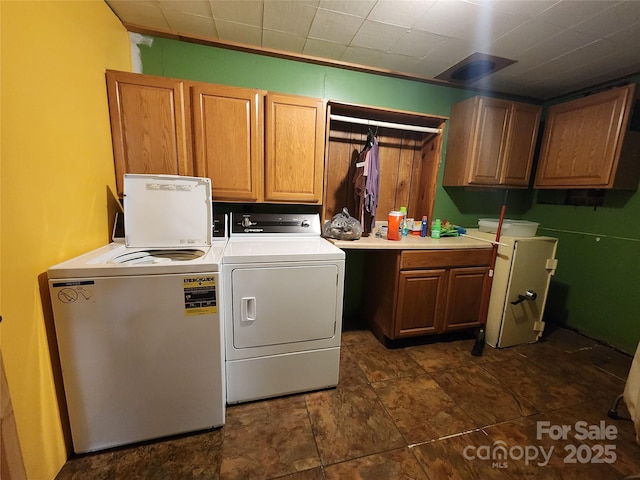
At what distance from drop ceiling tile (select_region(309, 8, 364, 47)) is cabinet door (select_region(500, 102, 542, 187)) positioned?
171 centimetres

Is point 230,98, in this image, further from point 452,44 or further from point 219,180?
point 452,44

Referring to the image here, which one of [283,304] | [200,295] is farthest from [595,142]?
[200,295]

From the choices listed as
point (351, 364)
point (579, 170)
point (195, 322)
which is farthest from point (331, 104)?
point (579, 170)

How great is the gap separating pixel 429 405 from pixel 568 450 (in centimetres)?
69

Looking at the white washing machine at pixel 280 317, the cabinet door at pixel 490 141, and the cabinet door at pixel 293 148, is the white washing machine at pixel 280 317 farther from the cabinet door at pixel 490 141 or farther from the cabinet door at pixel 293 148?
the cabinet door at pixel 490 141

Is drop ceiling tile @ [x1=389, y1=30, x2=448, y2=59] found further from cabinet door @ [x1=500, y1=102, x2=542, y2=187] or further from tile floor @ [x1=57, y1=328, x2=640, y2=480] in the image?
tile floor @ [x1=57, y1=328, x2=640, y2=480]

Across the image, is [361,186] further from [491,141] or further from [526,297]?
[526,297]

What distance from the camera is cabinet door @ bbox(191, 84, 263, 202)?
1.75 m

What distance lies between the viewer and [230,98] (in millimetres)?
1774

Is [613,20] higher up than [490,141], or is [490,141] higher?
[613,20]

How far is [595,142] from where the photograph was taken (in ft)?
7.03

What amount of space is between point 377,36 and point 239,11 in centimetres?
95

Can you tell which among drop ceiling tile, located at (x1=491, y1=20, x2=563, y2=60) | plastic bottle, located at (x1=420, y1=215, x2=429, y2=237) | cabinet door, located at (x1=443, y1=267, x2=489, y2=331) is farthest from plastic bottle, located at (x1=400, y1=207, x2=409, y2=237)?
drop ceiling tile, located at (x1=491, y1=20, x2=563, y2=60)

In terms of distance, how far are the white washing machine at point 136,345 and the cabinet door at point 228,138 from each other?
666 mm
